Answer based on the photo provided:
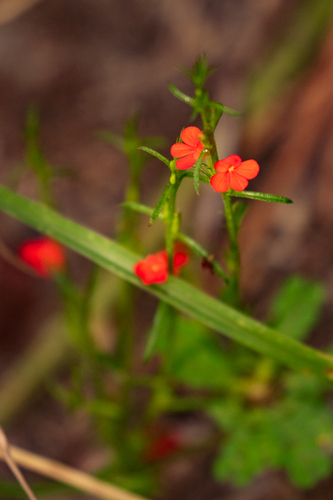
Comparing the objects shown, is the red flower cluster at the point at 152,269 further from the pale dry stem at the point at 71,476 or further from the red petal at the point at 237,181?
the pale dry stem at the point at 71,476

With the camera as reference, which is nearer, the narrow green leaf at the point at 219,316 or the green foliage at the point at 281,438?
the narrow green leaf at the point at 219,316

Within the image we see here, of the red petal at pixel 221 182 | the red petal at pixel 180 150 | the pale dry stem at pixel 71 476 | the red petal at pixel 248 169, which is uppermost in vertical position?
the red petal at pixel 248 169

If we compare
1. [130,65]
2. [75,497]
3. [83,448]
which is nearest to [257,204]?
[130,65]

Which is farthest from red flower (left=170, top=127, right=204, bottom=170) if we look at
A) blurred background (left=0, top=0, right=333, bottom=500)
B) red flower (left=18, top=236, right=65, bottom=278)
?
blurred background (left=0, top=0, right=333, bottom=500)

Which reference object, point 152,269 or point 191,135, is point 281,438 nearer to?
point 152,269

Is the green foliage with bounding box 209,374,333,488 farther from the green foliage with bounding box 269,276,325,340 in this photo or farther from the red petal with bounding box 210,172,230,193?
the red petal with bounding box 210,172,230,193

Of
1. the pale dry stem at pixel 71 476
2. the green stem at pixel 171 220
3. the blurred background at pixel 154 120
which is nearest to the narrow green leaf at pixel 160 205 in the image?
the green stem at pixel 171 220

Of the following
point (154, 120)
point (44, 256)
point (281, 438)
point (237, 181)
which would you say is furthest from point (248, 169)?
point (154, 120)
